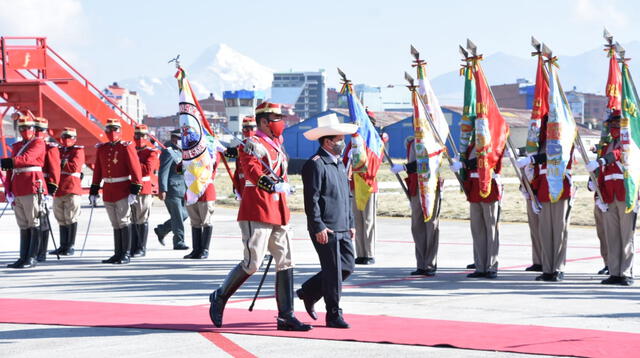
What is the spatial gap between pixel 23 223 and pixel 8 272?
0.84 m

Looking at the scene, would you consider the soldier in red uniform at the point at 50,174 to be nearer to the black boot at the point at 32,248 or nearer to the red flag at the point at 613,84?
the black boot at the point at 32,248

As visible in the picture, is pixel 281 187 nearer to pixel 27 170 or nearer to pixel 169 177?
pixel 27 170

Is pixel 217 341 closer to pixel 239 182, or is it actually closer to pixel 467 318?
pixel 467 318

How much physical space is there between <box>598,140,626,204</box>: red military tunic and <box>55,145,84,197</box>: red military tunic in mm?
7895

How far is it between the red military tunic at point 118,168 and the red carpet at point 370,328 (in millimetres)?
4451

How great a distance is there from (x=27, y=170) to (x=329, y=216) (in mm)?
6410

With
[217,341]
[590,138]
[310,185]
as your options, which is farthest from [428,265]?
[590,138]

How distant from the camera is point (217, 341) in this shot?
8.17 meters

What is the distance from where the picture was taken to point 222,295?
8.80 meters

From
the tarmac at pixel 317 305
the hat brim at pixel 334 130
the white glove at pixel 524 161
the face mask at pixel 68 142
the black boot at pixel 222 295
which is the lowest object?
the tarmac at pixel 317 305

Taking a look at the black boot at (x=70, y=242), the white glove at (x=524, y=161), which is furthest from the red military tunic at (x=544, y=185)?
the black boot at (x=70, y=242)

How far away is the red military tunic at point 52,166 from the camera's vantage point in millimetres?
14797

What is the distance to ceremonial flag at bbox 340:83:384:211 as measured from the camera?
47.3ft

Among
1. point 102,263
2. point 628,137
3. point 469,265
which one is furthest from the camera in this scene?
point 102,263
